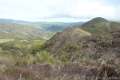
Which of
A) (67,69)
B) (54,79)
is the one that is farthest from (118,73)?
(54,79)

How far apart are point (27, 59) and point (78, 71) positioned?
3.96 metres

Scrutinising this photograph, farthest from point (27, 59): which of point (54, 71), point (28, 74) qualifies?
point (28, 74)

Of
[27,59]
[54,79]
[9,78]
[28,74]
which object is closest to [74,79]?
[54,79]

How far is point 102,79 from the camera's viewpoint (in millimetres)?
7898

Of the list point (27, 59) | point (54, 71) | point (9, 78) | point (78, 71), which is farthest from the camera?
point (27, 59)

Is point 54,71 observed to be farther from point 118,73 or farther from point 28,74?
point 118,73

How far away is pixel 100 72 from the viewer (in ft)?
28.7

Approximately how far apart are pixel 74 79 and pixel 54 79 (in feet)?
2.30

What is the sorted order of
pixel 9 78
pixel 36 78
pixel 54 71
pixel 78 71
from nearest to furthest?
pixel 9 78 < pixel 36 78 < pixel 54 71 < pixel 78 71

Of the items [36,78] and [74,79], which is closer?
[36,78]

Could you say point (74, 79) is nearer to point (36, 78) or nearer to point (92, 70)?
point (36, 78)

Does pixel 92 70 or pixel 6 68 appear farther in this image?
pixel 92 70

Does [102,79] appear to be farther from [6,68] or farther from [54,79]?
[6,68]

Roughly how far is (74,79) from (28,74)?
3.91ft
